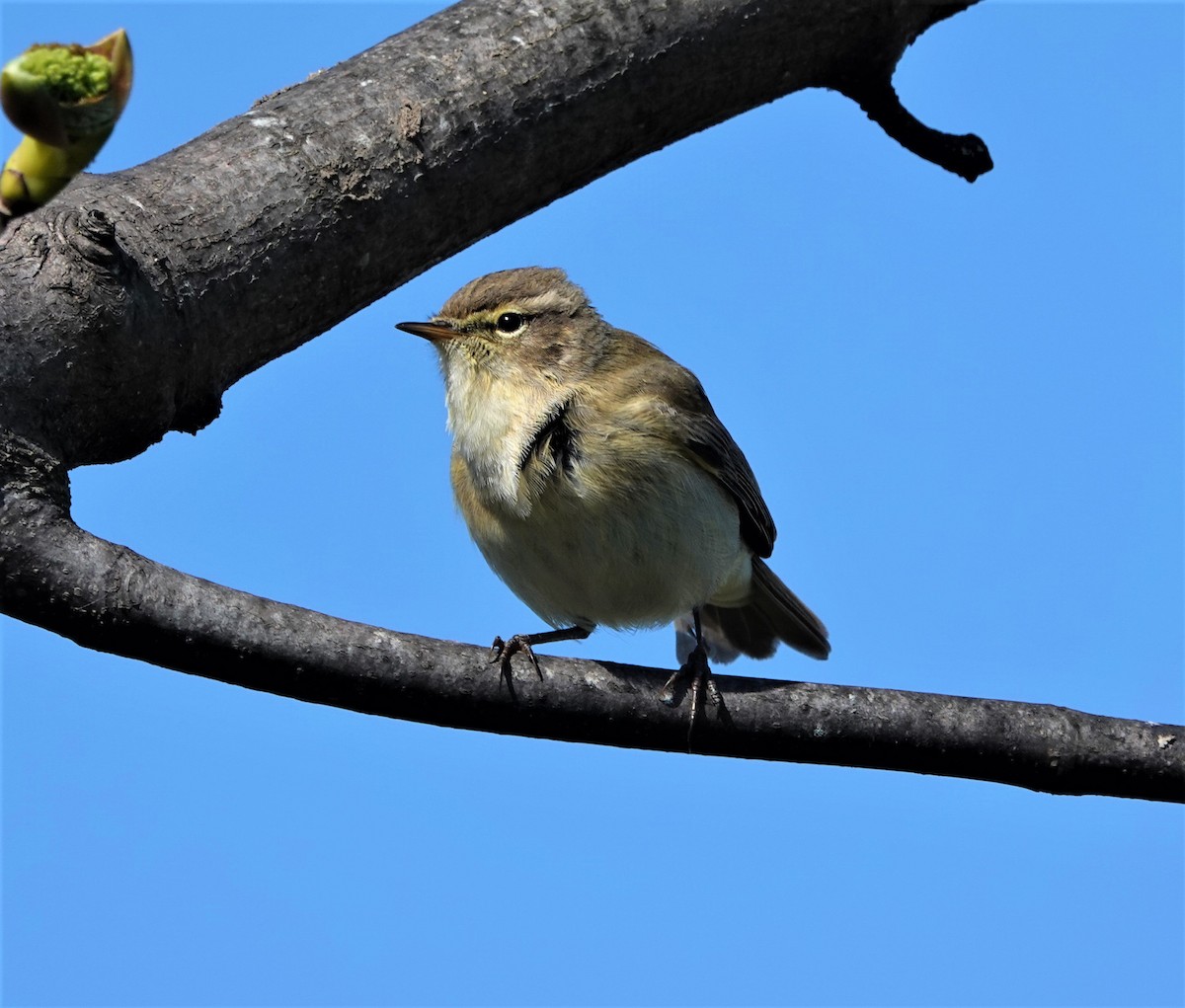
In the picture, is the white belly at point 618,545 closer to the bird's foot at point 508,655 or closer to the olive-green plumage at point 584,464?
the olive-green plumage at point 584,464

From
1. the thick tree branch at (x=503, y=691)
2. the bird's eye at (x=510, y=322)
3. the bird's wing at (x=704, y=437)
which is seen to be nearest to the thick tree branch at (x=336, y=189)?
the thick tree branch at (x=503, y=691)

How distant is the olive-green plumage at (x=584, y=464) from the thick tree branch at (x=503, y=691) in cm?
142

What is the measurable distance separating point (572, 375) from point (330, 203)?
1861 mm

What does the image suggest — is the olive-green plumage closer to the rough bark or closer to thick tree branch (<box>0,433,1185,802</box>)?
the rough bark

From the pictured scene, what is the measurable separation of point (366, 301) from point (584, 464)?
1190 mm

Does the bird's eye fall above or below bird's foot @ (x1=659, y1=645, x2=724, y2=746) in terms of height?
above

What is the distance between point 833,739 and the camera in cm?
329

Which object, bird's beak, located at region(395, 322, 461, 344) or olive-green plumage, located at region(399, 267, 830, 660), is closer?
olive-green plumage, located at region(399, 267, 830, 660)

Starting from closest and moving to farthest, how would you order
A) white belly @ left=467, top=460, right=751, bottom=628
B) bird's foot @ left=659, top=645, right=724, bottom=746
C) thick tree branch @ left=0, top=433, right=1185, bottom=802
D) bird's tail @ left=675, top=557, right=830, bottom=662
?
thick tree branch @ left=0, top=433, right=1185, bottom=802 → bird's foot @ left=659, top=645, right=724, bottom=746 → white belly @ left=467, top=460, right=751, bottom=628 → bird's tail @ left=675, top=557, right=830, bottom=662

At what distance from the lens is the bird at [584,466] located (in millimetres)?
4922

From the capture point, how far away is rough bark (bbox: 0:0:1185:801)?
2.84 m

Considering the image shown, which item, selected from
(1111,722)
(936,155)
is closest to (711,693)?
(1111,722)

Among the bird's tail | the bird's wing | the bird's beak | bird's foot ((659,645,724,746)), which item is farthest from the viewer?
the bird's tail

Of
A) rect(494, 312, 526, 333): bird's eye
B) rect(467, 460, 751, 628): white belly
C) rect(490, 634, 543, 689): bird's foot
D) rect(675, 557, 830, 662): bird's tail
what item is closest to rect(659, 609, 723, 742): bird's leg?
rect(490, 634, 543, 689): bird's foot
